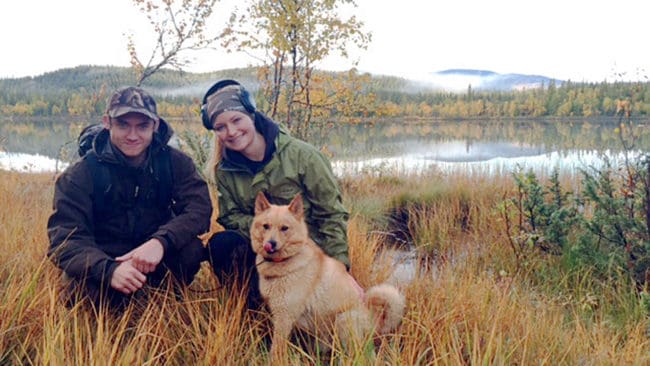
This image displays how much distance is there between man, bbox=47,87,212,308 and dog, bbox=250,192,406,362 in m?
0.69

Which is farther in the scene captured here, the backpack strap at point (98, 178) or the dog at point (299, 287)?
the backpack strap at point (98, 178)

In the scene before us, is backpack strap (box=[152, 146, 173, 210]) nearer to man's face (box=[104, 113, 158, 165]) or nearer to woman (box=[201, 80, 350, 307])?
man's face (box=[104, 113, 158, 165])

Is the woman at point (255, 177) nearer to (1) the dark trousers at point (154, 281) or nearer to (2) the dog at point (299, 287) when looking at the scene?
(1) the dark trousers at point (154, 281)

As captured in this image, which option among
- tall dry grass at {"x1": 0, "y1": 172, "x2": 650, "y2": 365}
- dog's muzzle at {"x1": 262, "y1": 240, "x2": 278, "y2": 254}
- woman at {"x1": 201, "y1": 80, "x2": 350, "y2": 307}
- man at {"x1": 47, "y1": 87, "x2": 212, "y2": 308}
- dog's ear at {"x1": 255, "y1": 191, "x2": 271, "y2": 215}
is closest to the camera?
tall dry grass at {"x1": 0, "y1": 172, "x2": 650, "y2": 365}

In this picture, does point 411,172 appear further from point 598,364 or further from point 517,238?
point 598,364

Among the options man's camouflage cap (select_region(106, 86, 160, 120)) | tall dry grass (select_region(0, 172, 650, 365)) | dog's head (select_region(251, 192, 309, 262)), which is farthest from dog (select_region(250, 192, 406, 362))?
man's camouflage cap (select_region(106, 86, 160, 120))

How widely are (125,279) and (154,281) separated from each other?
53 centimetres

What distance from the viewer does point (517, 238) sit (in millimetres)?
4453

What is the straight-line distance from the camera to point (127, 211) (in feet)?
9.79

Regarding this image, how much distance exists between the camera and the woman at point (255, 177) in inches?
115

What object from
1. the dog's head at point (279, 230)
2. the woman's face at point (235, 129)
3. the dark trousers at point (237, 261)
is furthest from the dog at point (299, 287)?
the woman's face at point (235, 129)

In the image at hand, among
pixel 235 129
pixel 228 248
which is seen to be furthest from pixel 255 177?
pixel 228 248

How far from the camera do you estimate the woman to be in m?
2.91

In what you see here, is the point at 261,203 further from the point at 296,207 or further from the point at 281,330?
the point at 281,330
